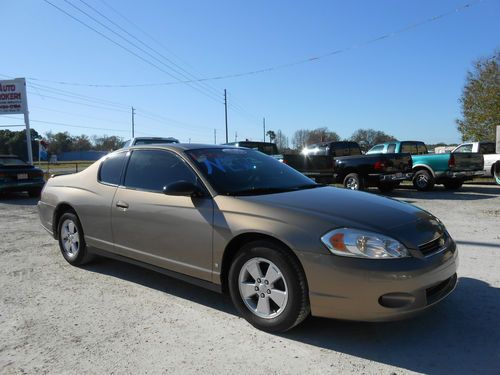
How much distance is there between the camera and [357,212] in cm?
342

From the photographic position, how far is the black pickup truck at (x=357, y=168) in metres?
13.3

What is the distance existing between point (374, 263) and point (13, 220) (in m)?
8.60

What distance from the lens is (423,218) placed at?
3.62 m

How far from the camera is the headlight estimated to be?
3.03 m

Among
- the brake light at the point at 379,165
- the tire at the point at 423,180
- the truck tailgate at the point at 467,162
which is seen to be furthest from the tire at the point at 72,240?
the truck tailgate at the point at 467,162

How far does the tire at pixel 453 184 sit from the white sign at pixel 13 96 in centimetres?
2104

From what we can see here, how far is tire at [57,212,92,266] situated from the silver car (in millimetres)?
135

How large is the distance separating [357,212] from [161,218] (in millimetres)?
1834

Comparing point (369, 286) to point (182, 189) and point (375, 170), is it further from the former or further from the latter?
point (375, 170)

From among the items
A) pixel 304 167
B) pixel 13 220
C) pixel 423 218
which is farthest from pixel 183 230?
pixel 304 167

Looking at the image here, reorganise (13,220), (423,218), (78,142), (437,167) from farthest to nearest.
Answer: (78,142)
(437,167)
(13,220)
(423,218)

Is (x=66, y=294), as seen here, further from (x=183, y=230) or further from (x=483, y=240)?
(x=483, y=240)

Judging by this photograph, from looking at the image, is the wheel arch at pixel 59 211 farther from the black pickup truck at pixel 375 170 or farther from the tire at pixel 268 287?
the black pickup truck at pixel 375 170

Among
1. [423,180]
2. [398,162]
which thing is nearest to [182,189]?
[398,162]
